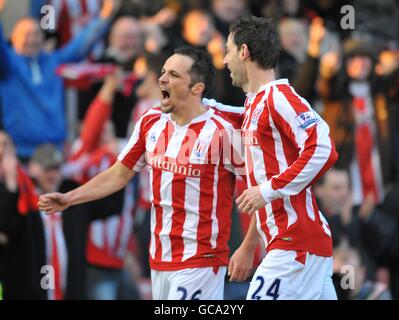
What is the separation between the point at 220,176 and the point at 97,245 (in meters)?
3.63

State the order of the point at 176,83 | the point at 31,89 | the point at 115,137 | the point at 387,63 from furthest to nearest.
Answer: the point at 387,63 < the point at 115,137 < the point at 31,89 < the point at 176,83

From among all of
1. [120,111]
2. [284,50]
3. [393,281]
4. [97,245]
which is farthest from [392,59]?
[97,245]

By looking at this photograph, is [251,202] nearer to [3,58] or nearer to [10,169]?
[10,169]

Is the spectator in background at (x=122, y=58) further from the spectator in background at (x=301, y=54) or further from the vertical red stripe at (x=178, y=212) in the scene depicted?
the vertical red stripe at (x=178, y=212)

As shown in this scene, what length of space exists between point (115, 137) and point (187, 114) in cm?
354

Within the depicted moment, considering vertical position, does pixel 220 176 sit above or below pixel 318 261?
above

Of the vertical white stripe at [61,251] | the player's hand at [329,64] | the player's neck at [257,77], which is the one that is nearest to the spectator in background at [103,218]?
the vertical white stripe at [61,251]

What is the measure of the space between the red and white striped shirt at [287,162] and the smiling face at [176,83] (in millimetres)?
543

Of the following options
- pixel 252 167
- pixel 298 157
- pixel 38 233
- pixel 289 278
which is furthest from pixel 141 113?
pixel 289 278

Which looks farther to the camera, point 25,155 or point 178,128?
point 25,155

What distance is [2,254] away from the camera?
9.55 m

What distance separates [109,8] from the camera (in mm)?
10500

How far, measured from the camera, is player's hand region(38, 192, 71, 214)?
6.58 m

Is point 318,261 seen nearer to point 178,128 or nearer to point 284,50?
point 178,128
